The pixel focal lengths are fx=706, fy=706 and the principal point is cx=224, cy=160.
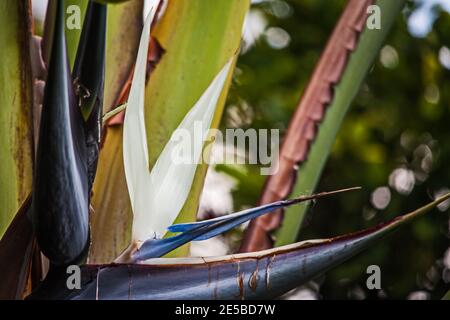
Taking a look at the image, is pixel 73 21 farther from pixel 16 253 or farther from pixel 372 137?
pixel 372 137

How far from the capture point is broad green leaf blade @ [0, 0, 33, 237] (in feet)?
1.49

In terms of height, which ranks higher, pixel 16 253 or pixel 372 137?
pixel 372 137

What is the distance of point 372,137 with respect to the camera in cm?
106

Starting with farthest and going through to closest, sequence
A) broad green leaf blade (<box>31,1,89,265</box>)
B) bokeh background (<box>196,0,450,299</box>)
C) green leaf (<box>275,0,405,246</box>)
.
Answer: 1. bokeh background (<box>196,0,450,299</box>)
2. green leaf (<box>275,0,405,246</box>)
3. broad green leaf blade (<box>31,1,89,265</box>)

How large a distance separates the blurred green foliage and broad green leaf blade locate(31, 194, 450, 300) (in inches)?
24.0

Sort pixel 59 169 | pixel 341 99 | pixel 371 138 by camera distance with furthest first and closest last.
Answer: pixel 371 138
pixel 341 99
pixel 59 169

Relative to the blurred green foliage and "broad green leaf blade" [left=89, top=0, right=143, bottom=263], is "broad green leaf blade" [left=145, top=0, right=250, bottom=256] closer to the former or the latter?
"broad green leaf blade" [left=89, top=0, right=143, bottom=263]

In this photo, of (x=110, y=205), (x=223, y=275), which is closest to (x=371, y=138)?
(x=110, y=205)

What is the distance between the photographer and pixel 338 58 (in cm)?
57

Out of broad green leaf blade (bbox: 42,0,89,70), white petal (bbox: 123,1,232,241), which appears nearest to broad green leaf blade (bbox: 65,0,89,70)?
broad green leaf blade (bbox: 42,0,89,70)

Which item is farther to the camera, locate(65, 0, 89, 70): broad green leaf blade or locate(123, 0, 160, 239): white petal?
locate(65, 0, 89, 70): broad green leaf blade

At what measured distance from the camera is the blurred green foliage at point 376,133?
0.98m

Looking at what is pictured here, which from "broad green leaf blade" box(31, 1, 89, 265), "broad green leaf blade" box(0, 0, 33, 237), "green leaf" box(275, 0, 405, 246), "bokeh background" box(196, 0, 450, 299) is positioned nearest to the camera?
"broad green leaf blade" box(31, 1, 89, 265)

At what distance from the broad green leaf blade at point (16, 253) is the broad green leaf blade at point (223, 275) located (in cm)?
3
